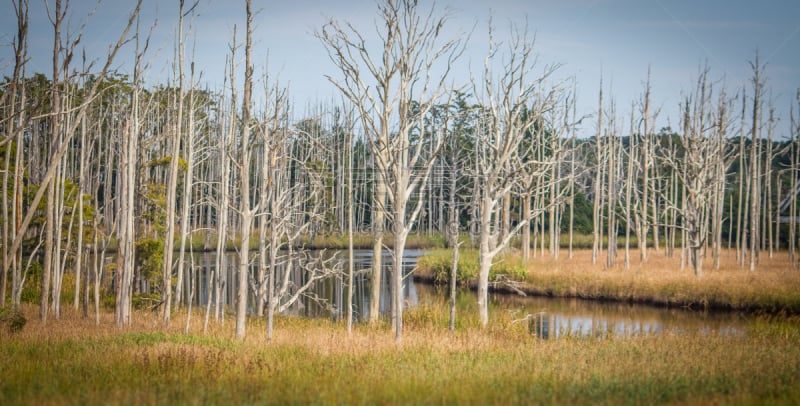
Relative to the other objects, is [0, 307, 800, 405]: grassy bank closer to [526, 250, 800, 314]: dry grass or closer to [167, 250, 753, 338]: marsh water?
[167, 250, 753, 338]: marsh water

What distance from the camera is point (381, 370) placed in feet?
27.1

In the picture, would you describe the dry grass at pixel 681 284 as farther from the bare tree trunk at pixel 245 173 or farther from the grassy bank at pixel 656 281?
the bare tree trunk at pixel 245 173

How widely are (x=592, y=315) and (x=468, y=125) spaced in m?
36.3

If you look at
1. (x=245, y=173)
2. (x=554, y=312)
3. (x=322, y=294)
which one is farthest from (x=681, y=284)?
(x=245, y=173)

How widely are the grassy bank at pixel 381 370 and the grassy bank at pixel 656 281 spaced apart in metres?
8.32

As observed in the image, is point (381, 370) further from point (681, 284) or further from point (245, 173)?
point (681, 284)

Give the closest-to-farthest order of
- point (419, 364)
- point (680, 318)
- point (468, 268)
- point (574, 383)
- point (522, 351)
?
point (574, 383) < point (419, 364) < point (522, 351) < point (680, 318) < point (468, 268)

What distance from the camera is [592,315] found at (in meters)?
21.4

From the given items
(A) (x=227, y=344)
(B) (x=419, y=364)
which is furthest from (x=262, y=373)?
(A) (x=227, y=344)

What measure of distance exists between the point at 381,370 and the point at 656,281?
18.7m

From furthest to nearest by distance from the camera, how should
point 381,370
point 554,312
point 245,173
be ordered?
1. point 554,312
2. point 245,173
3. point 381,370

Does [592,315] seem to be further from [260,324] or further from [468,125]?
[468,125]

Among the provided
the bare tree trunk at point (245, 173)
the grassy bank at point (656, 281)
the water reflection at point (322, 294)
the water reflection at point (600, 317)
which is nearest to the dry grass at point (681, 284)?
the grassy bank at point (656, 281)

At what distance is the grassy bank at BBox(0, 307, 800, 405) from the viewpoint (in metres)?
6.54
